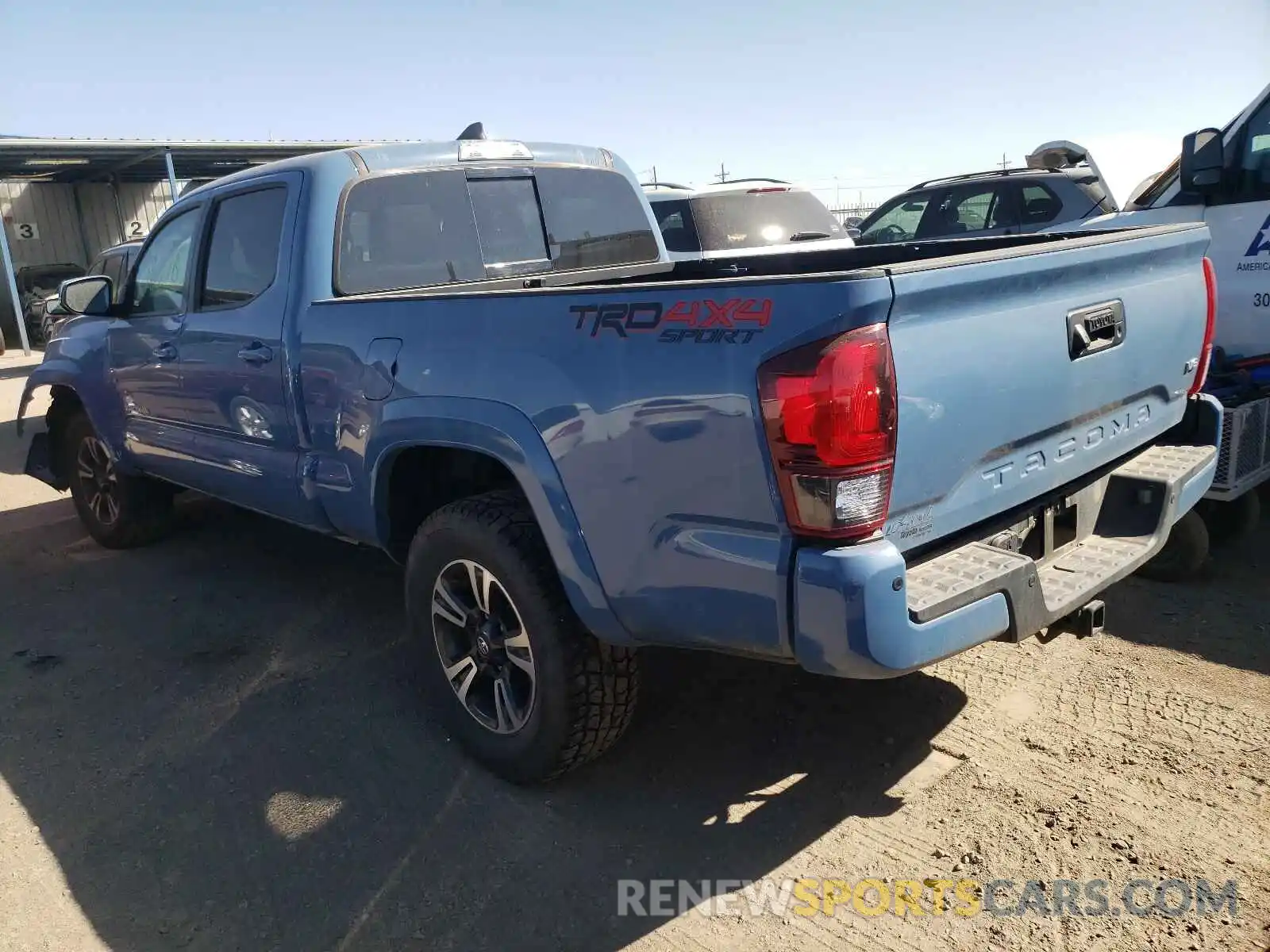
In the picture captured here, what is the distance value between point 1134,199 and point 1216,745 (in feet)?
14.2

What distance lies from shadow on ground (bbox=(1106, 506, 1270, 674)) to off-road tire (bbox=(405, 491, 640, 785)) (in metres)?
2.30

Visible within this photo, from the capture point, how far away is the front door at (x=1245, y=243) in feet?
15.4

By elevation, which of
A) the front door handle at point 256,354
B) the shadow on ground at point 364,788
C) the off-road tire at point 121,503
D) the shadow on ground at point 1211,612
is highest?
the front door handle at point 256,354

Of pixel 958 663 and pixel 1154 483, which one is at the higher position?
pixel 1154 483

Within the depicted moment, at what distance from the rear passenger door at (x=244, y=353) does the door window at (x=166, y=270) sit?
7.8 inches

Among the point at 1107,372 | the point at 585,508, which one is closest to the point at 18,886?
the point at 585,508

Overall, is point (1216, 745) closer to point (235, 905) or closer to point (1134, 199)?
point (235, 905)

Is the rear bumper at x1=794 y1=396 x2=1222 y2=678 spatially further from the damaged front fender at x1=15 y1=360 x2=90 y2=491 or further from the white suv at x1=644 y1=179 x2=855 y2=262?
the white suv at x1=644 y1=179 x2=855 y2=262

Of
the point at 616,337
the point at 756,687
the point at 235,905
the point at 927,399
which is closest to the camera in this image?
the point at 927,399

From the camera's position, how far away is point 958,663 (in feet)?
12.2

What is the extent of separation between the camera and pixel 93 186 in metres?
22.9

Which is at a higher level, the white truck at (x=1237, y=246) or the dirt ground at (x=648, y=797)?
the white truck at (x=1237, y=246)

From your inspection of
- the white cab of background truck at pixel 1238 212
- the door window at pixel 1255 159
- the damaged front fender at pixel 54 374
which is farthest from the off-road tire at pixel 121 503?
the door window at pixel 1255 159

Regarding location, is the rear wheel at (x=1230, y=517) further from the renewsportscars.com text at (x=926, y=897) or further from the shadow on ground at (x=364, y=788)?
the renewsportscars.com text at (x=926, y=897)
